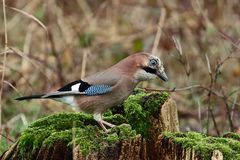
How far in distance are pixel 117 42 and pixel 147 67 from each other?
5.62 meters

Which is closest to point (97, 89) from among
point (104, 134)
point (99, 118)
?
point (99, 118)

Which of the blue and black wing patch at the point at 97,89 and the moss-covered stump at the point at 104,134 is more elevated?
the blue and black wing patch at the point at 97,89

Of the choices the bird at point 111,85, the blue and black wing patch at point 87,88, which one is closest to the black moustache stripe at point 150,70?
the bird at point 111,85

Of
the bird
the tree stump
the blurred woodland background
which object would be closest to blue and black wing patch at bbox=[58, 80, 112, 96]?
the bird

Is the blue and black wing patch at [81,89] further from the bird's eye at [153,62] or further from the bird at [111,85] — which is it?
the bird's eye at [153,62]

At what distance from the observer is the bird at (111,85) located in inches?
222

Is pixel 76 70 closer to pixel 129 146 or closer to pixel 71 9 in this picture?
pixel 71 9

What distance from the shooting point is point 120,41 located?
11.1 meters

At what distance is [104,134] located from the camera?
4.89 metres

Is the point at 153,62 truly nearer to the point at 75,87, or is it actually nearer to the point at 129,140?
the point at 75,87

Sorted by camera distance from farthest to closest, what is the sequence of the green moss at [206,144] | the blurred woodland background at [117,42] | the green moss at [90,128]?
the blurred woodland background at [117,42], the green moss at [90,128], the green moss at [206,144]

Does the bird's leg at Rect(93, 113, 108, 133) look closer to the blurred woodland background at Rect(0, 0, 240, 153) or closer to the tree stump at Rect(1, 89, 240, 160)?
the tree stump at Rect(1, 89, 240, 160)

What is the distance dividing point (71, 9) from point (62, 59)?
7.39ft

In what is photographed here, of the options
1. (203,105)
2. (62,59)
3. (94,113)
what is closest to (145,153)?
(94,113)
